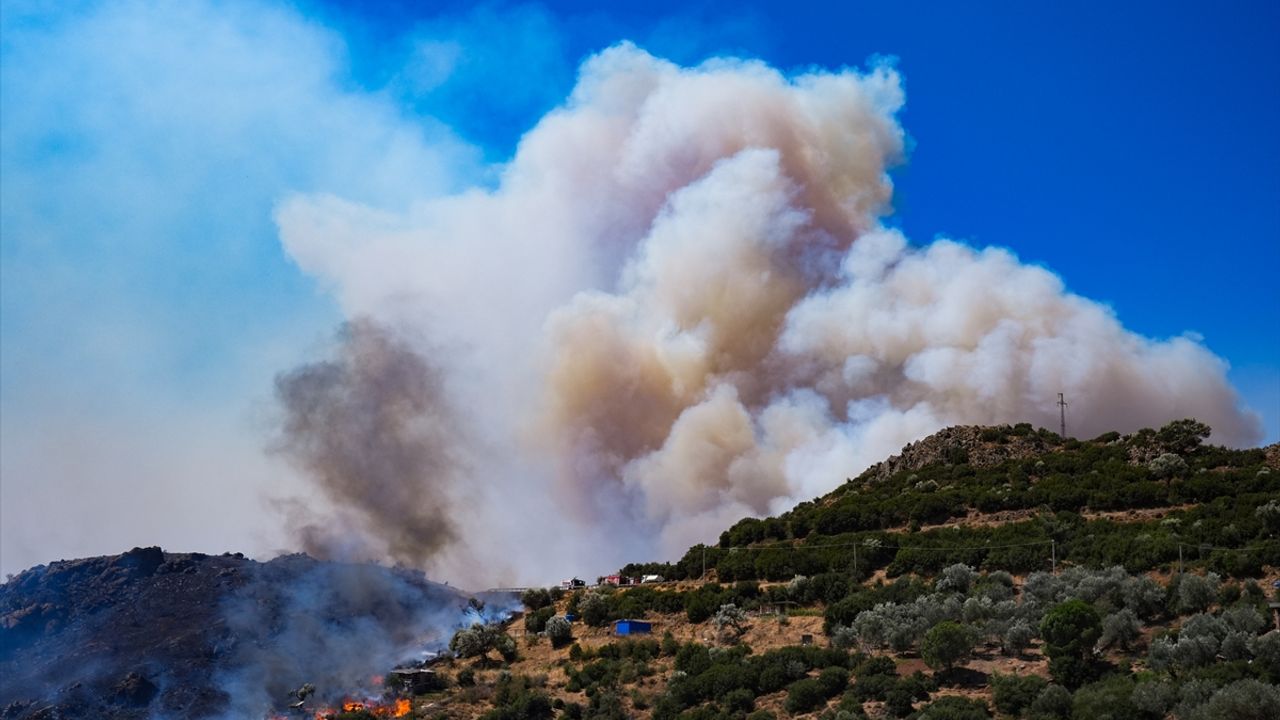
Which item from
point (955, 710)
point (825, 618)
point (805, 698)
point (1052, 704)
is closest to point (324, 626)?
point (825, 618)

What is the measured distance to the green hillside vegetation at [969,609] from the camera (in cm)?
3350

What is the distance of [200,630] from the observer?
67875 millimetres

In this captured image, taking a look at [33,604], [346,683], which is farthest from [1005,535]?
[33,604]

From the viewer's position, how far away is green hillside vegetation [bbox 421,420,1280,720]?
110 ft

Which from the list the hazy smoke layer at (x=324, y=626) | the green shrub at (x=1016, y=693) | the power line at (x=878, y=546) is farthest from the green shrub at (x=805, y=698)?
the hazy smoke layer at (x=324, y=626)

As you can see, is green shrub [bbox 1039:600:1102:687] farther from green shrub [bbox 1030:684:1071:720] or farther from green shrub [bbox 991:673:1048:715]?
green shrub [bbox 1030:684:1071:720]

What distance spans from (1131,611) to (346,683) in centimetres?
3832

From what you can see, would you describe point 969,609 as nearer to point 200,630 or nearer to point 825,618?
point 825,618

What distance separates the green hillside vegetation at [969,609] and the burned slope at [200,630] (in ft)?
40.3

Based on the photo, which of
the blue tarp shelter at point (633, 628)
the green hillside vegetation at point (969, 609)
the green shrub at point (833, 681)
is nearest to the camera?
the green hillside vegetation at point (969, 609)

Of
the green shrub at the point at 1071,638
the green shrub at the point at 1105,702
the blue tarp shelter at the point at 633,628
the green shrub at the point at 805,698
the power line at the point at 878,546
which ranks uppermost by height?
the power line at the point at 878,546

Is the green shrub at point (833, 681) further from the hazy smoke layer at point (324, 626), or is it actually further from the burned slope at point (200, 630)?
the burned slope at point (200, 630)

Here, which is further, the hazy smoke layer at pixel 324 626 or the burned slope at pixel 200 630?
the burned slope at pixel 200 630

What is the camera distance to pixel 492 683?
163 ft
